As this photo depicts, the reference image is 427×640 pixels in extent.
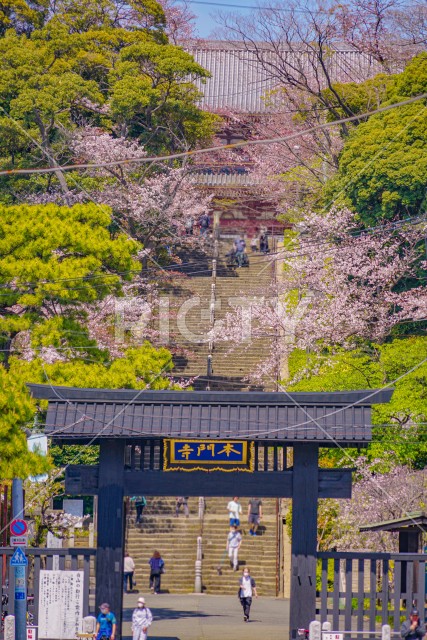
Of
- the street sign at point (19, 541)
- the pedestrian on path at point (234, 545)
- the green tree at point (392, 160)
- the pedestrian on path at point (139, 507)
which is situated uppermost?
the green tree at point (392, 160)

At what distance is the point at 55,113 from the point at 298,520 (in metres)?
24.7

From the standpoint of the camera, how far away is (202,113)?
154 ft

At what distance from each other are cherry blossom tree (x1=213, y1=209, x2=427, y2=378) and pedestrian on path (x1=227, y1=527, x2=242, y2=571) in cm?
762

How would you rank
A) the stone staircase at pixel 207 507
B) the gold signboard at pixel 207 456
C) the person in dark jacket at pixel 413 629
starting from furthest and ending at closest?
the stone staircase at pixel 207 507, the gold signboard at pixel 207 456, the person in dark jacket at pixel 413 629

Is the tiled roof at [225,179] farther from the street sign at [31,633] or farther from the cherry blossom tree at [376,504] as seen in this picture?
the street sign at [31,633]

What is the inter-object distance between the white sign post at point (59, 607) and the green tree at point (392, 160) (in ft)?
69.3

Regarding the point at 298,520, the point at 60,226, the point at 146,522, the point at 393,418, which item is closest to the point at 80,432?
the point at 298,520

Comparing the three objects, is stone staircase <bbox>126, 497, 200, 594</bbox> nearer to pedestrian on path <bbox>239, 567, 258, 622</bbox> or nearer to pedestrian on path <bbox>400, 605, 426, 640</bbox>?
pedestrian on path <bbox>239, 567, 258, 622</bbox>

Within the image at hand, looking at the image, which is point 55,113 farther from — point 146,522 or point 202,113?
point 146,522

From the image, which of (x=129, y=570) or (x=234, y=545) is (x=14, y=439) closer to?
(x=129, y=570)

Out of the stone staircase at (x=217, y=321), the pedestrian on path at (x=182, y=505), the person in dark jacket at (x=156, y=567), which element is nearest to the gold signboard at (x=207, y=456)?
the person in dark jacket at (x=156, y=567)

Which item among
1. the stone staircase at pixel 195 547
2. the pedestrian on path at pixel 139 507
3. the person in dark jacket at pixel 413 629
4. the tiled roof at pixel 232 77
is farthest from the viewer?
the tiled roof at pixel 232 77

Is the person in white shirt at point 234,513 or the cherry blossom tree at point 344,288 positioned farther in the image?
the cherry blossom tree at point 344,288

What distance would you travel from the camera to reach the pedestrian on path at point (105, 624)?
21.0 metres
